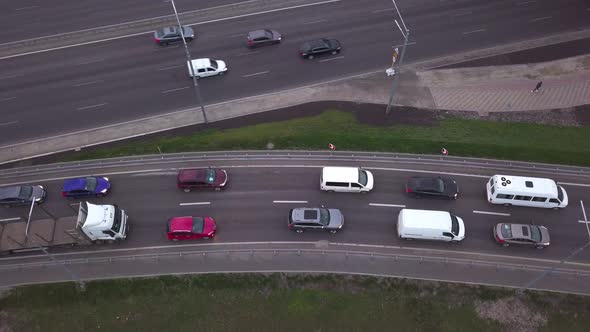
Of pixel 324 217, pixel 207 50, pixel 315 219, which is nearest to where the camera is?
pixel 315 219

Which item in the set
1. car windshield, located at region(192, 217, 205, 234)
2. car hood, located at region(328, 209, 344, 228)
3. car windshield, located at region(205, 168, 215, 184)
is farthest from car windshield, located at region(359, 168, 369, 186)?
car windshield, located at region(192, 217, 205, 234)

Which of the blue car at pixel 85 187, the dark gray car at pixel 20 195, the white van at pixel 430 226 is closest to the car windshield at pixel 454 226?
the white van at pixel 430 226

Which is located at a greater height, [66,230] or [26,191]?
[26,191]

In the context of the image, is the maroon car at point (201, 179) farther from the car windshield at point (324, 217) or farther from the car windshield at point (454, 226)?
the car windshield at point (454, 226)

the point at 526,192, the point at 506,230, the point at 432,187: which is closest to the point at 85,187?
the point at 432,187

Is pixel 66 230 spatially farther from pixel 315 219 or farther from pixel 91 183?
pixel 315 219

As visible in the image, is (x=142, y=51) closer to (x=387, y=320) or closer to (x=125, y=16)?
(x=125, y=16)
